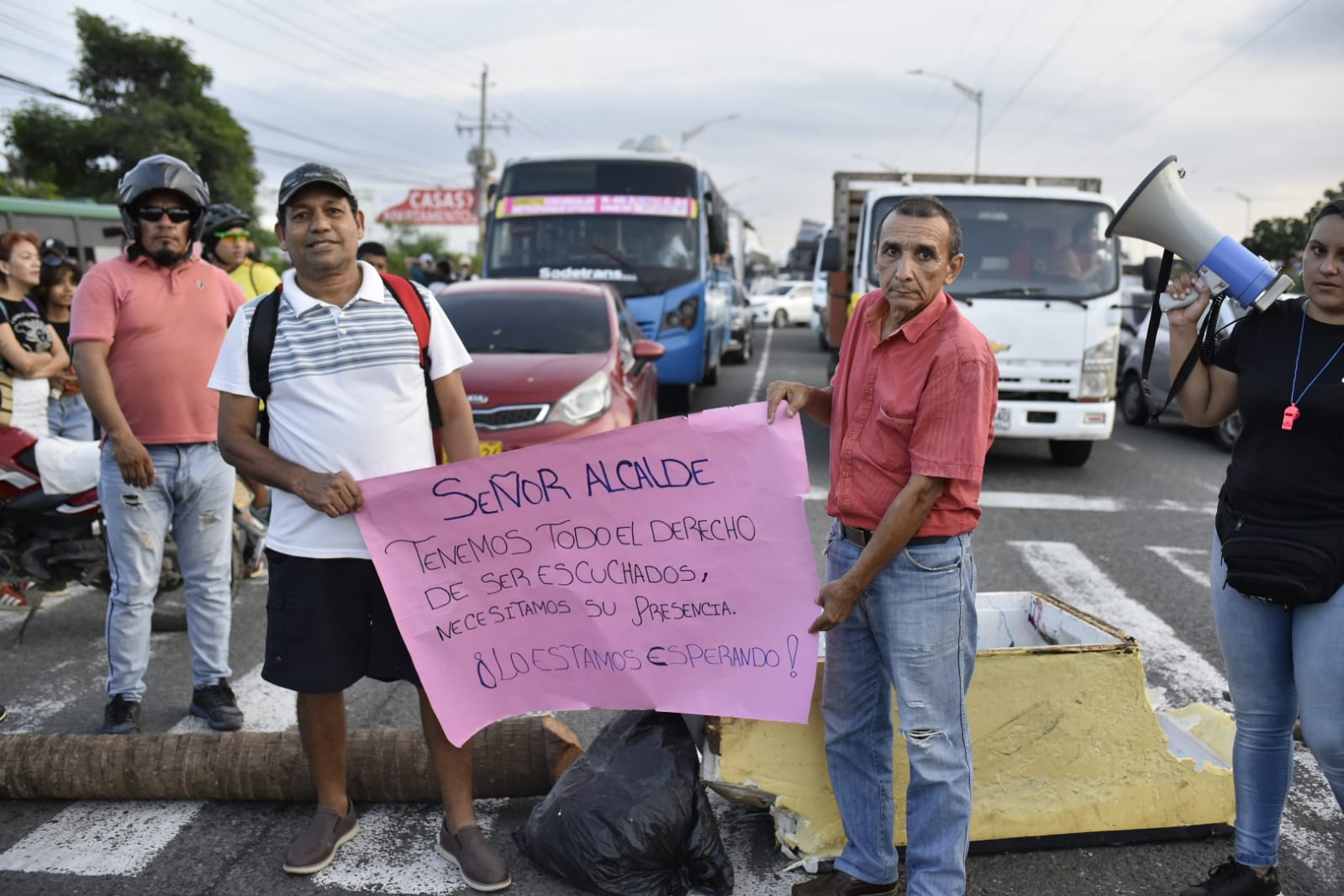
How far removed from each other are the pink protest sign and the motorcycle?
260cm

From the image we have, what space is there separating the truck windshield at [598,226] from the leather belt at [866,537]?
9721 mm

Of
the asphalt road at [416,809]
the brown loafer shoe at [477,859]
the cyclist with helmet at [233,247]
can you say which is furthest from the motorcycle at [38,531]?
the brown loafer shoe at [477,859]

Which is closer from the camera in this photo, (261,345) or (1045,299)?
(261,345)

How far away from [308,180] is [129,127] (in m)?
41.1

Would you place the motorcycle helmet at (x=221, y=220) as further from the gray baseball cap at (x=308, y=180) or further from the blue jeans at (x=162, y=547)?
the gray baseball cap at (x=308, y=180)

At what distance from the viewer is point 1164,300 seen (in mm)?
2727

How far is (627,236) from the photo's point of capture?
Answer: 1252 centimetres

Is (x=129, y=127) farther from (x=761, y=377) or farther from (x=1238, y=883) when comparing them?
(x=1238, y=883)


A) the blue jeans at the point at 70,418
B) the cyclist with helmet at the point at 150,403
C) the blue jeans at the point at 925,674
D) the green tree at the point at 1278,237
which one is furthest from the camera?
the green tree at the point at 1278,237

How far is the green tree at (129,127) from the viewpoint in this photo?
3803 cm

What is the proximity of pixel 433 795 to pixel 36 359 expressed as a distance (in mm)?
3566

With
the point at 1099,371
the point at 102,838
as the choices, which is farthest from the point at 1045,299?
the point at 102,838

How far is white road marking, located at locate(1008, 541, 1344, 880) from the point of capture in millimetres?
3330

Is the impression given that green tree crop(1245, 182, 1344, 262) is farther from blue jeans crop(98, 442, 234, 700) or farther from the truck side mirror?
blue jeans crop(98, 442, 234, 700)
